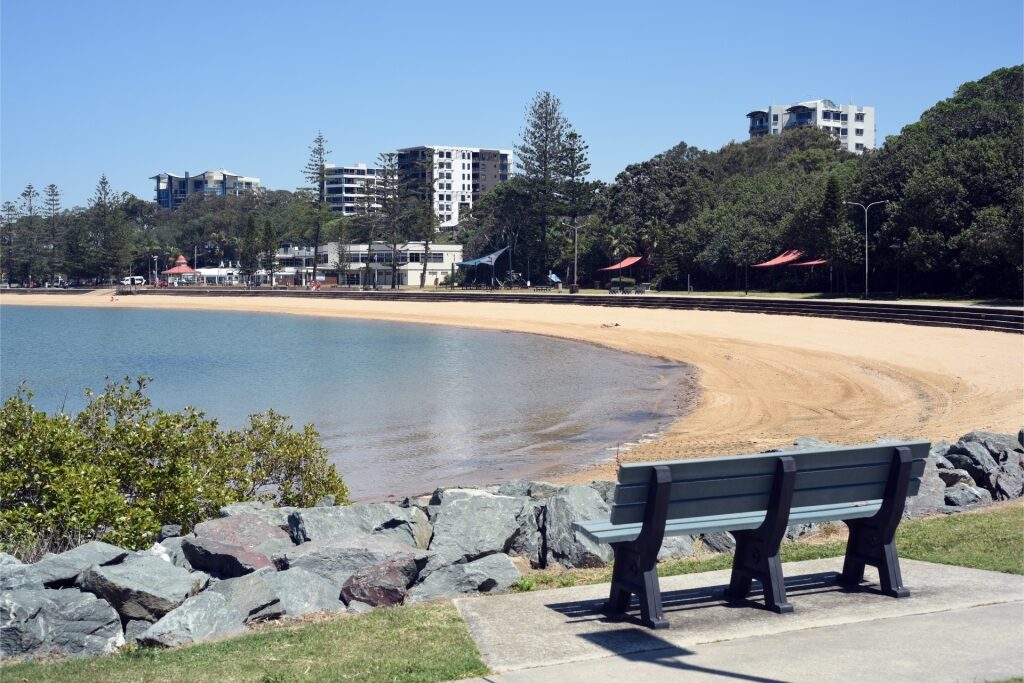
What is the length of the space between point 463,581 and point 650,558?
139 centimetres

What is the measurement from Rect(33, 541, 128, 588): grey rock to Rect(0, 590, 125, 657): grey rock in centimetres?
37

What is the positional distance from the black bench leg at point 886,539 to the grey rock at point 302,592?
3128 mm

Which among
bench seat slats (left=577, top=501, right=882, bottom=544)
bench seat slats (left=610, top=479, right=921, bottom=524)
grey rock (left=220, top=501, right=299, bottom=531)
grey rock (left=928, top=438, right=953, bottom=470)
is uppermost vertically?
bench seat slats (left=610, top=479, right=921, bottom=524)

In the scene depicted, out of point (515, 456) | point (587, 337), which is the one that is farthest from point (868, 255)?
point (515, 456)

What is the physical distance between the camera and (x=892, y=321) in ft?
136

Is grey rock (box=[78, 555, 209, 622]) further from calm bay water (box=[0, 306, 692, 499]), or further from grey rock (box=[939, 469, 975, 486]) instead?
calm bay water (box=[0, 306, 692, 499])

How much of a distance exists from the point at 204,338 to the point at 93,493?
4925cm

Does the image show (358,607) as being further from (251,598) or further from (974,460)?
(974,460)

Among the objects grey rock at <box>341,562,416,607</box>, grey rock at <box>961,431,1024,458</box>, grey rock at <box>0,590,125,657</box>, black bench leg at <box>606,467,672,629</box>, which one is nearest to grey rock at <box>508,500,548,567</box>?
grey rock at <box>341,562,416,607</box>

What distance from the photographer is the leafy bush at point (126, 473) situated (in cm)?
764

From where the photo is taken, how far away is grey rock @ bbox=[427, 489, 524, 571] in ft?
23.6

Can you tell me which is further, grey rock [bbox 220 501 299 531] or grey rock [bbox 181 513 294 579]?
grey rock [bbox 220 501 299 531]

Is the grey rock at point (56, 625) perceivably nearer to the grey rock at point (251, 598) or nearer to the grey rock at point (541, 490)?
the grey rock at point (251, 598)

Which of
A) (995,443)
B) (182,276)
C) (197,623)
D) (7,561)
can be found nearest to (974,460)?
(995,443)
